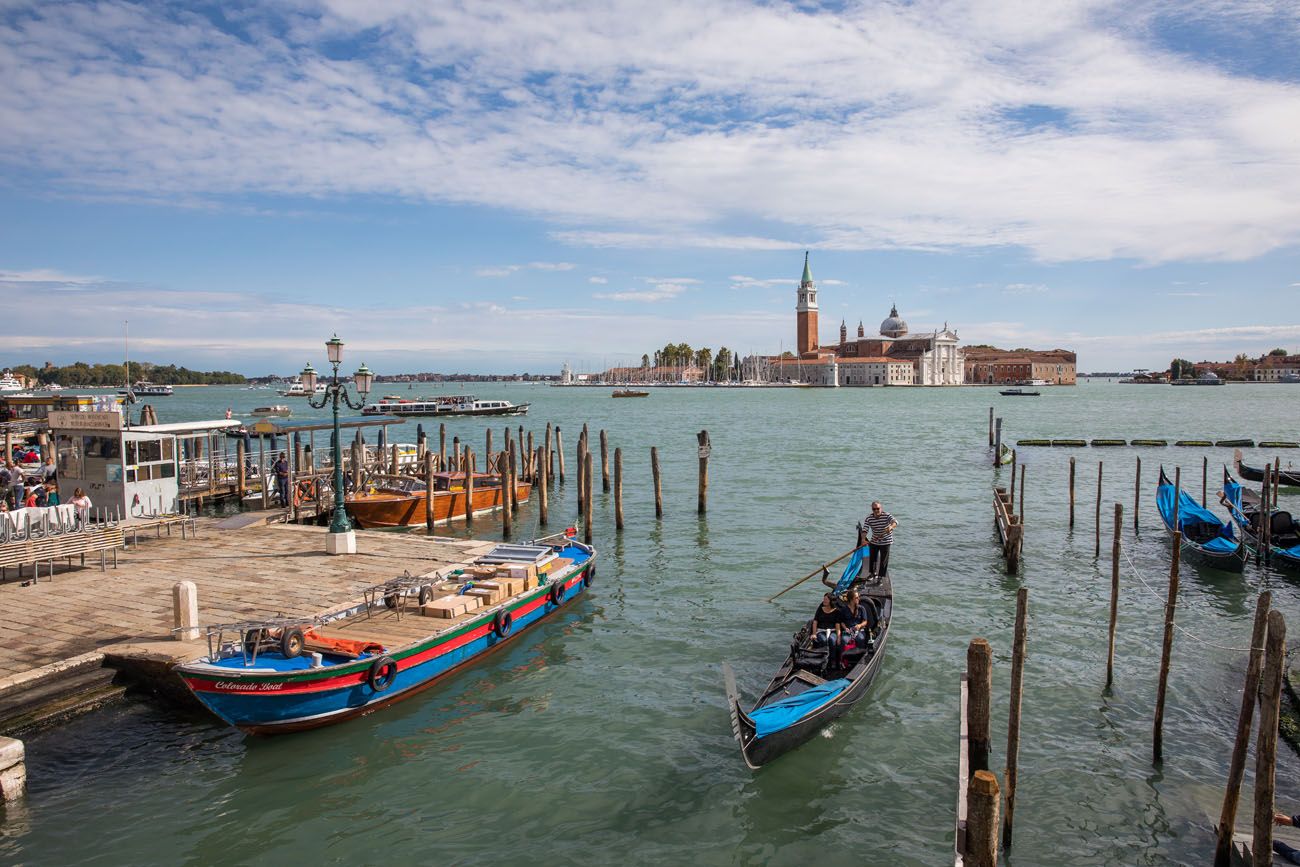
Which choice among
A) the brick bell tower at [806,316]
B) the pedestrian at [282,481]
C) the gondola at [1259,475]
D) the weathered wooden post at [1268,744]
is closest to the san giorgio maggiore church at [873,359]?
the brick bell tower at [806,316]

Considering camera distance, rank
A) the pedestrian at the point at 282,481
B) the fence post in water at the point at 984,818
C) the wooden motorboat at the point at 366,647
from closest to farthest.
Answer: the fence post in water at the point at 984,818
the wooden motorboat at the point at 366,647
the pedestrian at the point at 282,481

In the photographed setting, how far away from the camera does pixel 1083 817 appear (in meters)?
8.35

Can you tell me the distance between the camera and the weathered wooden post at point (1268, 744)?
618cm

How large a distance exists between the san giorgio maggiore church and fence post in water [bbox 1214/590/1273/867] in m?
178

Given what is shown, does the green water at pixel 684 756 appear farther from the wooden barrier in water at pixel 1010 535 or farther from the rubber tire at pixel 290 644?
the rubber tire at pixel 290 644

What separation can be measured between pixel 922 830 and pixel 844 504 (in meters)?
19.9

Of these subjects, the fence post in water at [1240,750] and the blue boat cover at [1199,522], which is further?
the blue boat cover at [1199,522]

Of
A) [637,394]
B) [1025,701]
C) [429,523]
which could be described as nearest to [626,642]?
[1025,701]

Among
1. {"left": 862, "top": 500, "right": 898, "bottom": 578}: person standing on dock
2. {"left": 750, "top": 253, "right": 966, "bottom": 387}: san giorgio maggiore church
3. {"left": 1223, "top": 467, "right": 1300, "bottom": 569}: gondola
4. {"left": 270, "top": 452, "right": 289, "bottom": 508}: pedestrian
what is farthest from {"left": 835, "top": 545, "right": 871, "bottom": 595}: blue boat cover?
{"left": 750, "top": 253, "right": 966, "bottom": 387}: san giorgio maggiore church

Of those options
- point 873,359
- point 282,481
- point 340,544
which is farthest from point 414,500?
point 873,359

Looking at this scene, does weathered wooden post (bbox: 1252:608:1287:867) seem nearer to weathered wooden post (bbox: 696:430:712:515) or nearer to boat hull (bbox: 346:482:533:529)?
weathered wooden post (bbox: 696:430:712:515)

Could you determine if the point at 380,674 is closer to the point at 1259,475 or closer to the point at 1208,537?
the point at 1208,537

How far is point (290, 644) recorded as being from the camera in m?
9.57

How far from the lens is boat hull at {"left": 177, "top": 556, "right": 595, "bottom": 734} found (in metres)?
8.98
